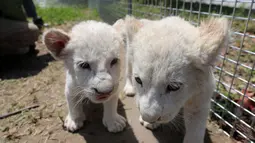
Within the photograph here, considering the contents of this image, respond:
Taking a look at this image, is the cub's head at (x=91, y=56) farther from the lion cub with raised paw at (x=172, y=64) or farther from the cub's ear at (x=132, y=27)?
the lion cub with raised paw at (x=172, y=64)

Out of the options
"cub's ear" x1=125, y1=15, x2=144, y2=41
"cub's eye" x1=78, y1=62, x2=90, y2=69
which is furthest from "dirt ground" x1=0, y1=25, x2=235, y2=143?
"cub's ear" x1=125, y1=15, x2=144, y2=41

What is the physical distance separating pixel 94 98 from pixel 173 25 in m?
0.91

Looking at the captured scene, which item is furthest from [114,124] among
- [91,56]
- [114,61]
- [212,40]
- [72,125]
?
[212,40]

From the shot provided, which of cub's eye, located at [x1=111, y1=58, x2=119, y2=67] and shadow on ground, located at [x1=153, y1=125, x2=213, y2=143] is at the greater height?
cub's eye, located at [x1=111, y1=58, x2=119, y2=67]

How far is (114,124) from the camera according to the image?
2297 mm

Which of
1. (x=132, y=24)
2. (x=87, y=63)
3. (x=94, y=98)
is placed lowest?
(x=94, y=98)

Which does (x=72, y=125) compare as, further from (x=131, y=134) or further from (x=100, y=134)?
(x=131, y=134)

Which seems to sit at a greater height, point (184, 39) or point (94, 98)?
point (184, 39)

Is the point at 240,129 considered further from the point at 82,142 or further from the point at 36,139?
the point at 36,139

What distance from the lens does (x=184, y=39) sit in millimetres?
1505

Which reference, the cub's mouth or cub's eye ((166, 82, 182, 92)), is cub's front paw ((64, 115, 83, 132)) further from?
cub's eye ((166, 82, 182, 92))

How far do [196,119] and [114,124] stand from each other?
862 millimetres

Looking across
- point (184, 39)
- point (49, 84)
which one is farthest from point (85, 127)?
point (184, 39)

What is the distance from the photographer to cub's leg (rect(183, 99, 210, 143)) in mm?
1839
